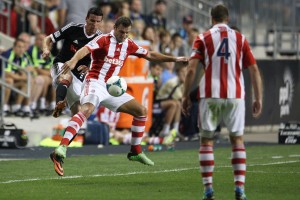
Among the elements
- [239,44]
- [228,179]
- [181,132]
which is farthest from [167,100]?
[239,44]

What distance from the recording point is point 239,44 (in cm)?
1140

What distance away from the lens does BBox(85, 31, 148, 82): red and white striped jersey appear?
596 inches

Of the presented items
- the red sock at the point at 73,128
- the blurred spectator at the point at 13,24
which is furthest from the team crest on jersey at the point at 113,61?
the blurred spectator at the point at 13,24

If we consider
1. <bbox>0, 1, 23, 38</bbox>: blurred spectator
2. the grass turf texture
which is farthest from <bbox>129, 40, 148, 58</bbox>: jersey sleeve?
<bbox>0, 1, 23, 38</bbox>: blurred spectator

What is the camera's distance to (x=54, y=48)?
23.3 meters

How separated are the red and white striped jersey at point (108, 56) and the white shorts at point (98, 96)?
104mm

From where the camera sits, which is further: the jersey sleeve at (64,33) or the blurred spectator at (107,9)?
the blurred spectator at (107,9)

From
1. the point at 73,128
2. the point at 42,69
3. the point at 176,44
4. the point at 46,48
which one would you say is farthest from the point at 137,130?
the point at 176,44

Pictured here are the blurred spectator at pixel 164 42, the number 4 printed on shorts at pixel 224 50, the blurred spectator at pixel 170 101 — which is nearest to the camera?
the number 4 printed on shorts at pixel 224 50

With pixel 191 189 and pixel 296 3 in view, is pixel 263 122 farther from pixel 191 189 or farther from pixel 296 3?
pixel 191 189

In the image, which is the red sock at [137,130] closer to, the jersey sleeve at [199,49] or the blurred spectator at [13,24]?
the jersey sleeve at [199,49]

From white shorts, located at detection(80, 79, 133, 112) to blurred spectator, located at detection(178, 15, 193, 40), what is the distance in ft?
40.9

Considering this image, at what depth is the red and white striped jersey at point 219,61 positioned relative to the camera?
11273mm

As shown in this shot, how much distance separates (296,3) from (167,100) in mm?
7216
